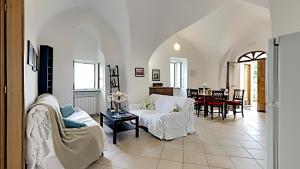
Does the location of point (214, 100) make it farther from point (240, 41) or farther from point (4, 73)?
point (4, 73)

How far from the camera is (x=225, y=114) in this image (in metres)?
6.34

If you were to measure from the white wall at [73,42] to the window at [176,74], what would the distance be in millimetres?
2951

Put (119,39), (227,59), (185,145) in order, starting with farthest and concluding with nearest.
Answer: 1. (227,59)
2. (119,39)
3. (185,145)

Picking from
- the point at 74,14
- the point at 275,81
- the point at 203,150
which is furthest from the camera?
the point at 74,14

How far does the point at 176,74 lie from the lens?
28.3 ft

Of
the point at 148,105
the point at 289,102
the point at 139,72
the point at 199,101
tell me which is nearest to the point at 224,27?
the point at 199,101

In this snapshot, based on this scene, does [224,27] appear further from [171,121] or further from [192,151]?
[192,151]

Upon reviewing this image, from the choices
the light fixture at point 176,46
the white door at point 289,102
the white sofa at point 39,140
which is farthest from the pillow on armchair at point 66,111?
the light fixture at point 176,46

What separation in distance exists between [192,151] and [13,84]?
9.25ft

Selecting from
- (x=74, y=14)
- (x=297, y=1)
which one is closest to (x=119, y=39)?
(x=74, y=14)

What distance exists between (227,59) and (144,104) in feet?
15.9

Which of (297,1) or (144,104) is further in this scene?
(144,104)

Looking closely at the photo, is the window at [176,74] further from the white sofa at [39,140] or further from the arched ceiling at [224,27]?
the white sofa at [39,140]

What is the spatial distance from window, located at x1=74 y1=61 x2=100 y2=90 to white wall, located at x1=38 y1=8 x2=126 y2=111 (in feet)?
1.06
